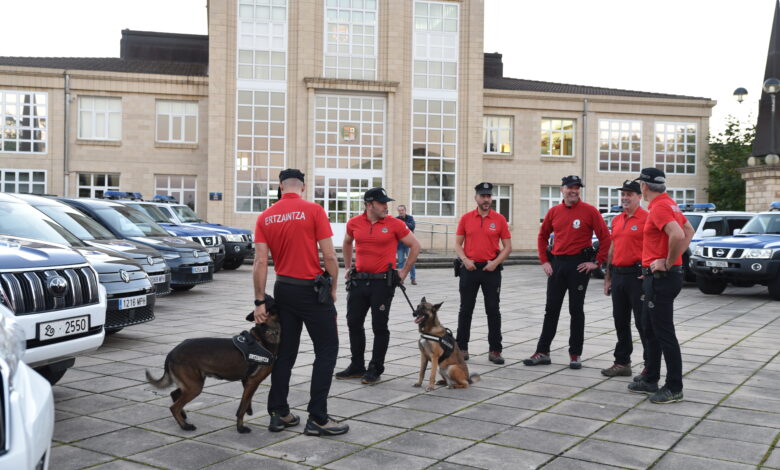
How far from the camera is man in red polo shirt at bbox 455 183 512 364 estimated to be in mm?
7930

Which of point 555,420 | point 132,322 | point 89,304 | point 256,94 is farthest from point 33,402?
point 256,94

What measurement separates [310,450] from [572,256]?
384 centimetres

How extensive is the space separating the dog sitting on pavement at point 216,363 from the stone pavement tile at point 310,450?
41cm

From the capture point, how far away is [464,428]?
5398mm

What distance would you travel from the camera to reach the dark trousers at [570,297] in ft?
25.0

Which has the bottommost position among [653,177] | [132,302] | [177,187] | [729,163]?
[132,302]

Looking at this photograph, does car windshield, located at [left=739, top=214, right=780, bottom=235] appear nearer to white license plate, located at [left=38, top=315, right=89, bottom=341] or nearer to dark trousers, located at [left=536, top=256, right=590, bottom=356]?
dark trousers, located at [left=536, top=256, right=590, bottom=356]

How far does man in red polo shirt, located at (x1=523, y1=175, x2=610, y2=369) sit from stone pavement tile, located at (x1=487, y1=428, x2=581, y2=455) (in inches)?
98.8

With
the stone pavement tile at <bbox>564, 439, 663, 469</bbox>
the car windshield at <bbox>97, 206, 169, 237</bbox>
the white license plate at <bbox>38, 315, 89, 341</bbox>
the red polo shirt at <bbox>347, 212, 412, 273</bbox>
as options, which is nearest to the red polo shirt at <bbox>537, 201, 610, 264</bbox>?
the red polo shirt at <bbox>347, 212, 412, 273</bbox>

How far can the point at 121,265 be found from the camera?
8.67m

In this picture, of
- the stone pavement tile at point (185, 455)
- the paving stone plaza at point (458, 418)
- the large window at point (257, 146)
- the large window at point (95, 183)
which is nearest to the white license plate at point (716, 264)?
the paving stone plaza at point (458, 418)

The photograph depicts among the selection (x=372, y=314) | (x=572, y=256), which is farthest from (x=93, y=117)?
(x=572, y=256)

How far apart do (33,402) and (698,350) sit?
7.78 m

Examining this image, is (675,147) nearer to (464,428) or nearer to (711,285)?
(711,285)
